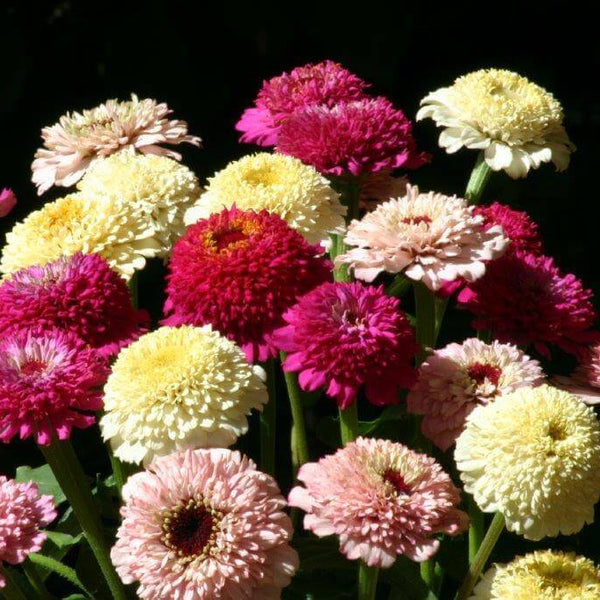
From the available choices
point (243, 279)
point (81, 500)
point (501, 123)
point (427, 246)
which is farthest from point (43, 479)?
point (501, 123)

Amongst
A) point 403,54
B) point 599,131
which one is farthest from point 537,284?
point 599,131

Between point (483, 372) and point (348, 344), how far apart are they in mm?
130

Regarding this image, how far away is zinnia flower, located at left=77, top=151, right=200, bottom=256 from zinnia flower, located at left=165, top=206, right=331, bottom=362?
119 millimetres

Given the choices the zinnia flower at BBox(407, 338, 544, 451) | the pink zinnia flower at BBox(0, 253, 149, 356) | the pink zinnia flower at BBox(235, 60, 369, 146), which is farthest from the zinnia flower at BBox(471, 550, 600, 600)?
the pink zinnia flower at BBox(235, 60, 369, 146)

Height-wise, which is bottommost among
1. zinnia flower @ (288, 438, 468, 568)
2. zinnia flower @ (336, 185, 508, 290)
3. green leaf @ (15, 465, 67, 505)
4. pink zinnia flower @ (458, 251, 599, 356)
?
green leaf @ (15, 465, 67, 505)

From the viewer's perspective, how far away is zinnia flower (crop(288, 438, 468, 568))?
698mm

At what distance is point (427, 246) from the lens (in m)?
0.86

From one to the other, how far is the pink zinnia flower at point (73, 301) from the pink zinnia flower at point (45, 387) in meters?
0.04

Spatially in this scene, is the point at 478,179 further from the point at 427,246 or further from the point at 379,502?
the point at 379,502

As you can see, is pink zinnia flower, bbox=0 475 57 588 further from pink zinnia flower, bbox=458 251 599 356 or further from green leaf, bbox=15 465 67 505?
pink zinnia flower, bbox=458 251 599 356

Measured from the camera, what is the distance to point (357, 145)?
0.99 m

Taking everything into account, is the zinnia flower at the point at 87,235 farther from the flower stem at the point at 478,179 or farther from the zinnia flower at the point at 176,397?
the flower stem at the point at 478,179

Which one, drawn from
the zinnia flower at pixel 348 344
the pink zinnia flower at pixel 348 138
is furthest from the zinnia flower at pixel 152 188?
the zinnia flower at pixel 348 344

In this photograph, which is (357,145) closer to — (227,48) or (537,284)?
(537,284)
